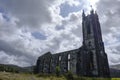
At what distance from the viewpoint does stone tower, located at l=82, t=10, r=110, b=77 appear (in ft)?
150

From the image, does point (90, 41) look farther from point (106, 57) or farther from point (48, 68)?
point (48, 68)

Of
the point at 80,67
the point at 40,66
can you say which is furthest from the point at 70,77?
the point at 40,66

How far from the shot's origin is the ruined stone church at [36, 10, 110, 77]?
45938 mm

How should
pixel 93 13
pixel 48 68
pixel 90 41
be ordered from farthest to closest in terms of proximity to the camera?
pixel 48 68
pixel 93 13
pixel 90 41

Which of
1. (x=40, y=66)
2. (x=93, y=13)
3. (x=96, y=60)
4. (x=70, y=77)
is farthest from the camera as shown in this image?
(x=40, y=66)

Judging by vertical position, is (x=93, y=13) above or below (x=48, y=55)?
above

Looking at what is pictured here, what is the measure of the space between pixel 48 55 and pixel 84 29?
1848 centimetres

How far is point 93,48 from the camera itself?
47.6 meters

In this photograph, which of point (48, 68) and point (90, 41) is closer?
point (90, 41)

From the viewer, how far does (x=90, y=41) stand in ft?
162

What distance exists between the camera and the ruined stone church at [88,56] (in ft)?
151

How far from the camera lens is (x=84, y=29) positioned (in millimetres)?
52000

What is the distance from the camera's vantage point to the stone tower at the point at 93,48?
4569 centimetres

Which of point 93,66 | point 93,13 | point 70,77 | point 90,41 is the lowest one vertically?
point 70,77
